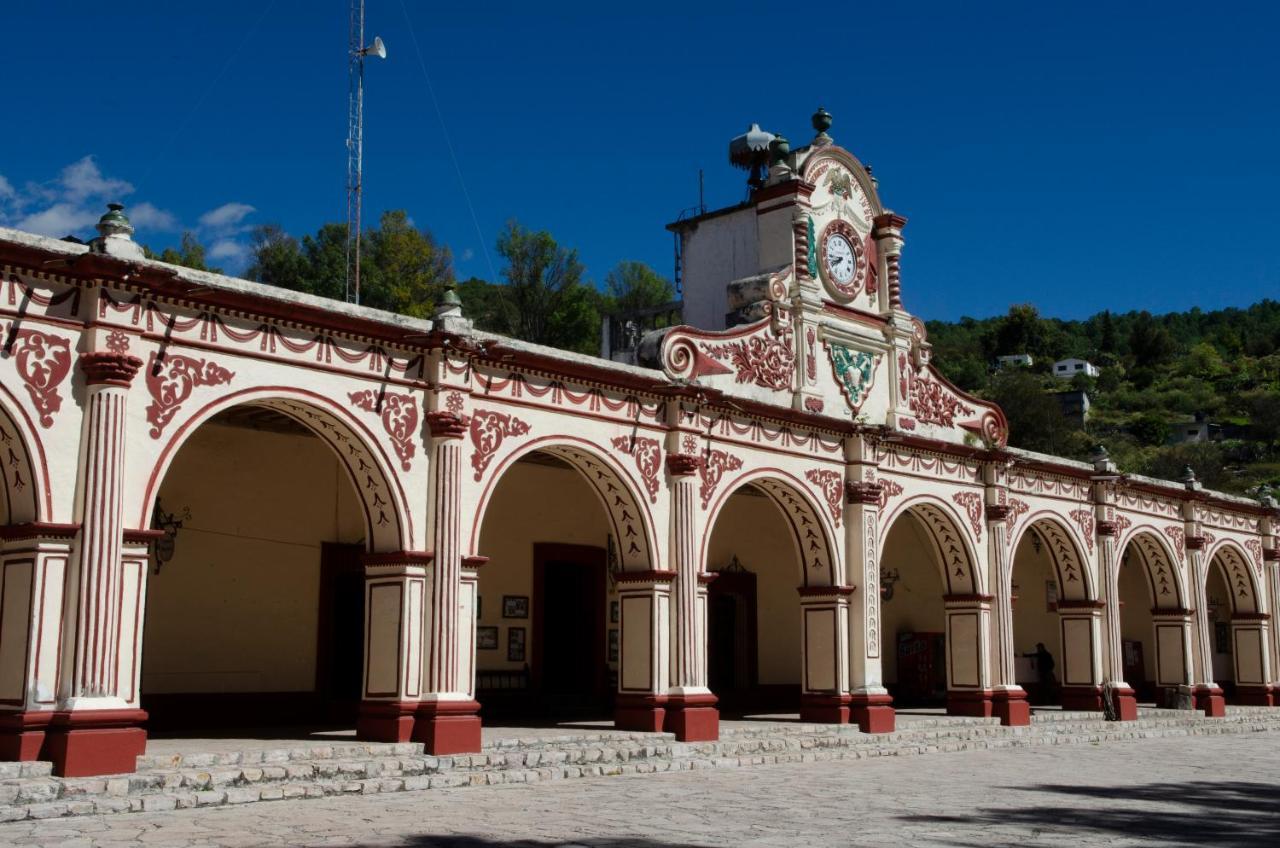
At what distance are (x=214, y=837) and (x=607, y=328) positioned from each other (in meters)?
15.2

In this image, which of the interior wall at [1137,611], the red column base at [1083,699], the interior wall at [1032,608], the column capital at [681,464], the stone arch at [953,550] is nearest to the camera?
the column capital at [681,464]

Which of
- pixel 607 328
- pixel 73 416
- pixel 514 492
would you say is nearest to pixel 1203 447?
pixel 607 328

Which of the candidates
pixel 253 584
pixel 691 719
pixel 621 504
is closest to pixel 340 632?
pixel 253 584

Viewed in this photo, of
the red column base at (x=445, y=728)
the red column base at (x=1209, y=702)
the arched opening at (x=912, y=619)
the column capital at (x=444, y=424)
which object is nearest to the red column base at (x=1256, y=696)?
the red column base at (x=1209, y=702)

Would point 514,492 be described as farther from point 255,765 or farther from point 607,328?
point 255,765

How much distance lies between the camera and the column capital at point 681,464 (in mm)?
15703

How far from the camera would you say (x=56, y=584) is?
10.3 metres

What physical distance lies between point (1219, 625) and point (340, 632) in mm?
22598

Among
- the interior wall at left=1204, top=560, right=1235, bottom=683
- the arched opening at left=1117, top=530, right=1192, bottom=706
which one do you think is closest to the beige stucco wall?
the arched opening at left=1117, top=530, right=1192, bottom=706

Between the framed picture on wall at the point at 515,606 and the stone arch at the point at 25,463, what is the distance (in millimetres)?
8138

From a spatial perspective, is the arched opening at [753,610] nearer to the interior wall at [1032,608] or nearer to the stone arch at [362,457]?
the interior wall at [1032,608]

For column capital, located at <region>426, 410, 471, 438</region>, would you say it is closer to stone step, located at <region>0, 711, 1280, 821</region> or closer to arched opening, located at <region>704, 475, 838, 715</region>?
stone step, located at <region>0, 711, 1280, 821</region>

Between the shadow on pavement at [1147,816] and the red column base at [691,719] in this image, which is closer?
the shadow on pavement at [1147,816]

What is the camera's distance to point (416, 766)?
38.8 feet
